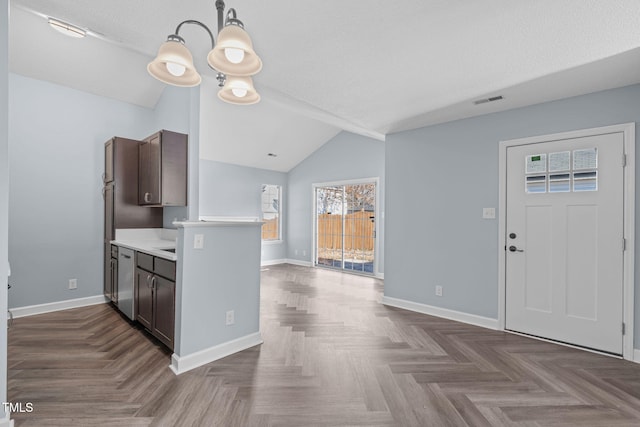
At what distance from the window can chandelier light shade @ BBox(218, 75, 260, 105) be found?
211 inches

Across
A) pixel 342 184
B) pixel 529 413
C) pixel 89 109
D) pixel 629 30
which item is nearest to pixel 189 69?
pixel 629 30

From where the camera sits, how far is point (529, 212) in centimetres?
316

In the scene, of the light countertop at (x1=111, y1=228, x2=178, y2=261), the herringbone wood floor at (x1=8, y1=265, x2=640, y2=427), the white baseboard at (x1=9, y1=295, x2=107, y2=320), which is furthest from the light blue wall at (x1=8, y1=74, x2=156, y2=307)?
the herringbone wood floor at (x1=8, y1=265, x2=640, y2=427)

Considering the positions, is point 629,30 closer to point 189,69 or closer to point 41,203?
point 189,69

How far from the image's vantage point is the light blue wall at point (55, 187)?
3580 millimetres

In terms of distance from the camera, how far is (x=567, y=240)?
2.95 metres

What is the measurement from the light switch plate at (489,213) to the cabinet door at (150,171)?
12.2 feet

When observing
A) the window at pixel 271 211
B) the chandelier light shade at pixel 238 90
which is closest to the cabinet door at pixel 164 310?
the chandelier light shade at pixel 238 90

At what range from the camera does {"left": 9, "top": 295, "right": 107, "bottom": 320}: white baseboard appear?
11.6ft

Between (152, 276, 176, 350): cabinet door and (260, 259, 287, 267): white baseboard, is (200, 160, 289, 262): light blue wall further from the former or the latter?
(152, 276, 176, 350): cabinet door

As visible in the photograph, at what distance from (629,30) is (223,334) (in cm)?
362

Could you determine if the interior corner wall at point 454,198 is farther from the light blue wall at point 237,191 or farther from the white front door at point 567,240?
the light blue wall at point 237,191

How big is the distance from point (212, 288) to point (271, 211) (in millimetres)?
5215

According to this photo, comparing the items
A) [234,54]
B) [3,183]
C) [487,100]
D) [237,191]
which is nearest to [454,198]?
[487,100]
